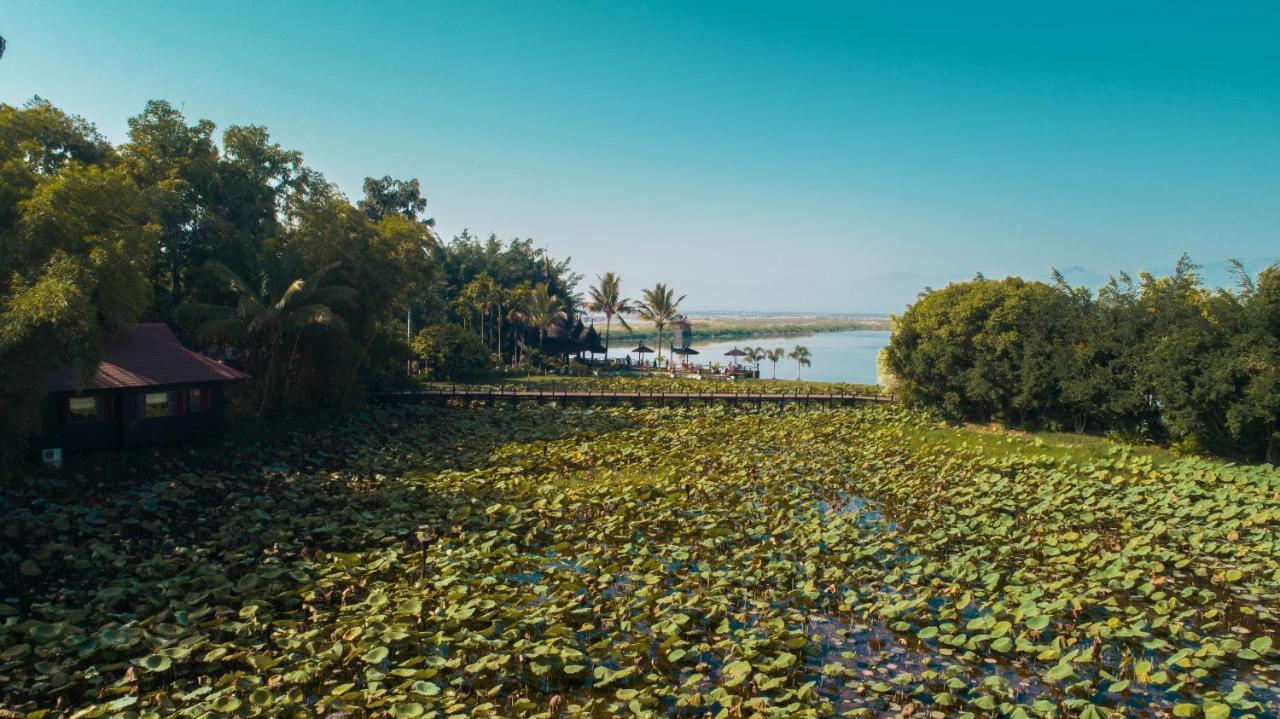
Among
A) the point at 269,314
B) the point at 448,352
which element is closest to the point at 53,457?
the point at 269,314

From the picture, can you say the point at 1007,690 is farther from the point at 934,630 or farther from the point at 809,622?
the point at 809,622

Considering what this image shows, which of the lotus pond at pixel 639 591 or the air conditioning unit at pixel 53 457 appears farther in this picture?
the air conditioning unit at pixel 53 457

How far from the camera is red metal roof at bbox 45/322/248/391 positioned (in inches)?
677

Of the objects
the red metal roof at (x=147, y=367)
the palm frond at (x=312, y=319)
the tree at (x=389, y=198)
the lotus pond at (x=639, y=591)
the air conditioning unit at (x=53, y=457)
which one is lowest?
the lotus pond at (x=639, y=591)

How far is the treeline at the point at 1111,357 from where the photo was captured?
62.3 ft

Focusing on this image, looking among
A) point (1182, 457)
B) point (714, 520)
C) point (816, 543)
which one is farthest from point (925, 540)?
point (1182, 457)

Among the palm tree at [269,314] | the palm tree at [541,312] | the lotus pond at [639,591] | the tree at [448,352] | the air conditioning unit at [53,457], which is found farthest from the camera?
the palm tree at [541,312]

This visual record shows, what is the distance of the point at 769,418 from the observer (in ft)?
93.7

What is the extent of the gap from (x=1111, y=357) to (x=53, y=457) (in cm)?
2843

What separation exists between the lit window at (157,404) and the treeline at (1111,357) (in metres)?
23.9

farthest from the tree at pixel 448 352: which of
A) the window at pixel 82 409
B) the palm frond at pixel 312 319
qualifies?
the window at pixel 82 409

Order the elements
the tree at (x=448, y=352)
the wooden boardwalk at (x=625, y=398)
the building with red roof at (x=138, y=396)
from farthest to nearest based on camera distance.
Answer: the tree at (x=448, y=352)
the wooden boardwalk at (x=625, y=398)
the building with red roof at (x=138, y=396)

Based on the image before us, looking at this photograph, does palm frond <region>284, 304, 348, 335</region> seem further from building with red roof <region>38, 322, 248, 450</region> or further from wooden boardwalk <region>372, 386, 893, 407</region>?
wooden boardwalk <region>372, 386, 893, 407</region>

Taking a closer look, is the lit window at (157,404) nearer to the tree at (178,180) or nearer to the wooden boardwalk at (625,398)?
the tree at (178,180)
